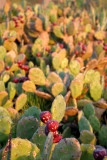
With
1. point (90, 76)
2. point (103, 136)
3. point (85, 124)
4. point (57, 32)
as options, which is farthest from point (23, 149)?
point (57, 32)

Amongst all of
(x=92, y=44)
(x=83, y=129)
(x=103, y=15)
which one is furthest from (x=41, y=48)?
(x=103, y=15)

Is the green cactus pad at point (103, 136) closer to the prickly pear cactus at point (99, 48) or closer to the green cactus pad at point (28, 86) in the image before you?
the green cactus pad at point (28, 86)

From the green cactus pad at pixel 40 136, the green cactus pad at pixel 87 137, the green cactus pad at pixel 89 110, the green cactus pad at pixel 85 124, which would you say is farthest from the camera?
the green cactus pad at pixel 89 110

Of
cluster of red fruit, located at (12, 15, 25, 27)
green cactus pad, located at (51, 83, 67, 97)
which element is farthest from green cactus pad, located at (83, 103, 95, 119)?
cluster of red fruit, located at (12, 15, 25, 27)

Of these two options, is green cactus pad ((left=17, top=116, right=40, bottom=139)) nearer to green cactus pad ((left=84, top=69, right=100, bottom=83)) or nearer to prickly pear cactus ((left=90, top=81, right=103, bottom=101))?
prickly pear cactus ((left=90, top=81, right=103, bottom=101))

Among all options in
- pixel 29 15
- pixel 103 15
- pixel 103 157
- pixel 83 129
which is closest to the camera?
pixel 103 157

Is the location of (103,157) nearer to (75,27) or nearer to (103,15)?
(75,27)

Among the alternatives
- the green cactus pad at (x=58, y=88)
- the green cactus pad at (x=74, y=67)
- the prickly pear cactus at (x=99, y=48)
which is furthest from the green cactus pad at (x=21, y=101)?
the prickly pear cactus at (x=99, y=48)
